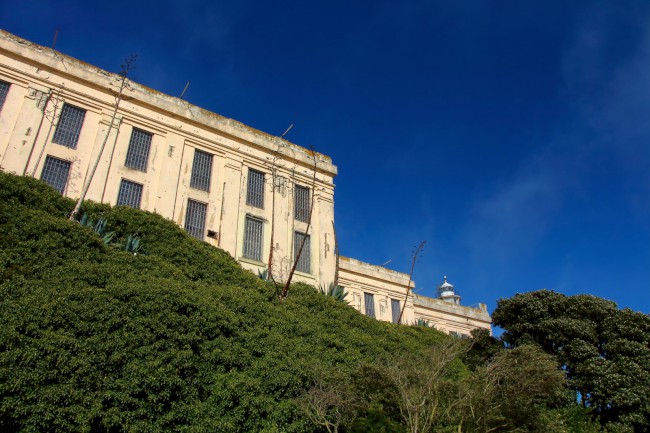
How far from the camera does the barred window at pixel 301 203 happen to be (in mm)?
22878

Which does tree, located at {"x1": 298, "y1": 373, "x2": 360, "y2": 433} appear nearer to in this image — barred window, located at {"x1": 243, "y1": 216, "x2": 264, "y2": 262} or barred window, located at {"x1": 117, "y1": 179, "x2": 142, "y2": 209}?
barred window, located at {"x1": 243, "y1": 216, "x2": 264, "y2": 262}

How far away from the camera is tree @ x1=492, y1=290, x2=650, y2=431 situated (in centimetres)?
1636

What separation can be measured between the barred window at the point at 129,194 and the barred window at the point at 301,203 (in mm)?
7061

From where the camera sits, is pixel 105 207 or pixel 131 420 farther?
pixel 105 207

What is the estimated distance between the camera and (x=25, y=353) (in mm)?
8750

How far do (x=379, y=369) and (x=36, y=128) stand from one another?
15.1 m

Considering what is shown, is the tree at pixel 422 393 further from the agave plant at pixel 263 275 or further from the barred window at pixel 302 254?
the barred window at pixel 302 254

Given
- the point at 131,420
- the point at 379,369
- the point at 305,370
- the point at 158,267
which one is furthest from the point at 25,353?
the point at 379,369

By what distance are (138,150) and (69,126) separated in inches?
104

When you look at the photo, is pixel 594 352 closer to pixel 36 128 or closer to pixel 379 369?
pixel 379 369

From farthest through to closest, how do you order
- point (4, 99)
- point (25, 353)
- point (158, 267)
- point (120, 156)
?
point (120, 156) < point (4, 99) < point (158, 267) < point (25, 353)

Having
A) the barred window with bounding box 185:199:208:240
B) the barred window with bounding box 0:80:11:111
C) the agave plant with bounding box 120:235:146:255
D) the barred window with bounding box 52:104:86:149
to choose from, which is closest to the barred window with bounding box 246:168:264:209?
the barred window with bounding box 185:199:208:240

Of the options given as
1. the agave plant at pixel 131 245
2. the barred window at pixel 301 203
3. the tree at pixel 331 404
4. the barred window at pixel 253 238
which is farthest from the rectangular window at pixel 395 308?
the agave plant at pixel 131 245

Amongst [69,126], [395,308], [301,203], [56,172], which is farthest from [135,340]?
[395,308]
